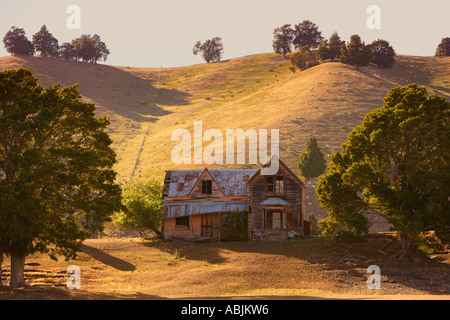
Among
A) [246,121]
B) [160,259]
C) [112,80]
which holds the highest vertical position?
[112,80]

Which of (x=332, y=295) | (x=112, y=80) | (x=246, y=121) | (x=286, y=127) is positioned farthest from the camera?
(x=112, y=80)

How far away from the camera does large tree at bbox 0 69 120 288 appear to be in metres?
26.2

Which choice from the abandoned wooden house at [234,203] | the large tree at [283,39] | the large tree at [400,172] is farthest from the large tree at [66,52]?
the large tree at [400,172]

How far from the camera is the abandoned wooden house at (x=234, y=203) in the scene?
4406cm

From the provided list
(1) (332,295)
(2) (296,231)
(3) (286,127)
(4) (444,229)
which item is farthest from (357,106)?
(1) (332,295)

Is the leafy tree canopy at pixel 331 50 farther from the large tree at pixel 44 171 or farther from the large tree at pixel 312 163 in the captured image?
the large tree at pixel 44 171

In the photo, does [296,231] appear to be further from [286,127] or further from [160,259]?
[286,127]

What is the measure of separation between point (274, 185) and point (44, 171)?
75.1 ft

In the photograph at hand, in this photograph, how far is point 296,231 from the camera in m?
44.1

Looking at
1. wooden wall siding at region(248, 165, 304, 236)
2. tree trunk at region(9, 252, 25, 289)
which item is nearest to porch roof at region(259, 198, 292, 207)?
wooden wall siding at region(248, 165, 304, 236)

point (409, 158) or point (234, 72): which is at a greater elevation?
point (234, 72)

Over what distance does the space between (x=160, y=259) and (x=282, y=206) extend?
12033mm

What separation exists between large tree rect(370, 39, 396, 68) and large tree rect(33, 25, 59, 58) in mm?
105451

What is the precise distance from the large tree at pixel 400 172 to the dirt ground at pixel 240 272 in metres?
2.38
